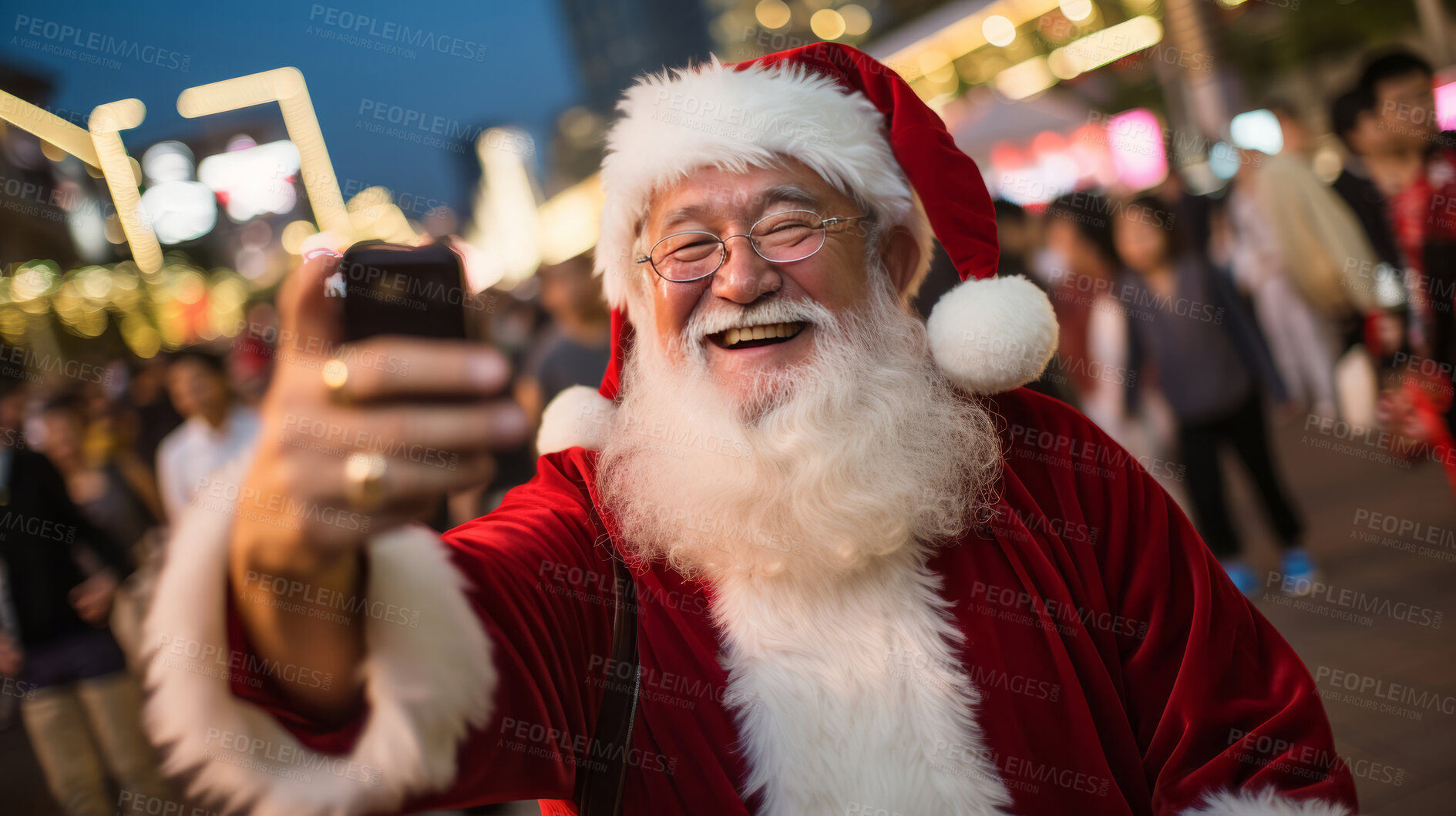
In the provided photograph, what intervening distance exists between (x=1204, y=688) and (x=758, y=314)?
116cm

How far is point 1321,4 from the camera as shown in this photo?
39.7 ft

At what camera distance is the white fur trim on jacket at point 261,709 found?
98 centimetres

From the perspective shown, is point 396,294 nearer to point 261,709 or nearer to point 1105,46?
point 261,709

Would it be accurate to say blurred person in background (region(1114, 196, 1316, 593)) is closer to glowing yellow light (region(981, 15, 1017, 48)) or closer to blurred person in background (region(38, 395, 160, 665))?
blurred person in background (region(38, 395, 160, 665))

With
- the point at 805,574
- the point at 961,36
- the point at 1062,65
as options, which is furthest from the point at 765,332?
the point at 1062,65

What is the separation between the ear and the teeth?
41 centimetres

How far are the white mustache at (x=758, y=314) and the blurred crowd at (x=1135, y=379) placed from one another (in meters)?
0.69

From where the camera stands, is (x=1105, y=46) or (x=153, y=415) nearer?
(x=153, y=415)

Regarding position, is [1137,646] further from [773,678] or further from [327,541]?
[327,541]

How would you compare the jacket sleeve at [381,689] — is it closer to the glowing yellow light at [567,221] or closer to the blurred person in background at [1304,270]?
the blurred person in background at [1304,270]

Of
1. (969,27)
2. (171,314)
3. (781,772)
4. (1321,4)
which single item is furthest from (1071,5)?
(171,314)

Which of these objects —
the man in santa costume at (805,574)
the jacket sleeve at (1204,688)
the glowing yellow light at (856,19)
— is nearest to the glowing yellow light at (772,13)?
the glowing yellow light at (856,19)

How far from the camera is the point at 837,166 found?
193 cm

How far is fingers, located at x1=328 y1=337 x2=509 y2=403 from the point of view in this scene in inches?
33.9
